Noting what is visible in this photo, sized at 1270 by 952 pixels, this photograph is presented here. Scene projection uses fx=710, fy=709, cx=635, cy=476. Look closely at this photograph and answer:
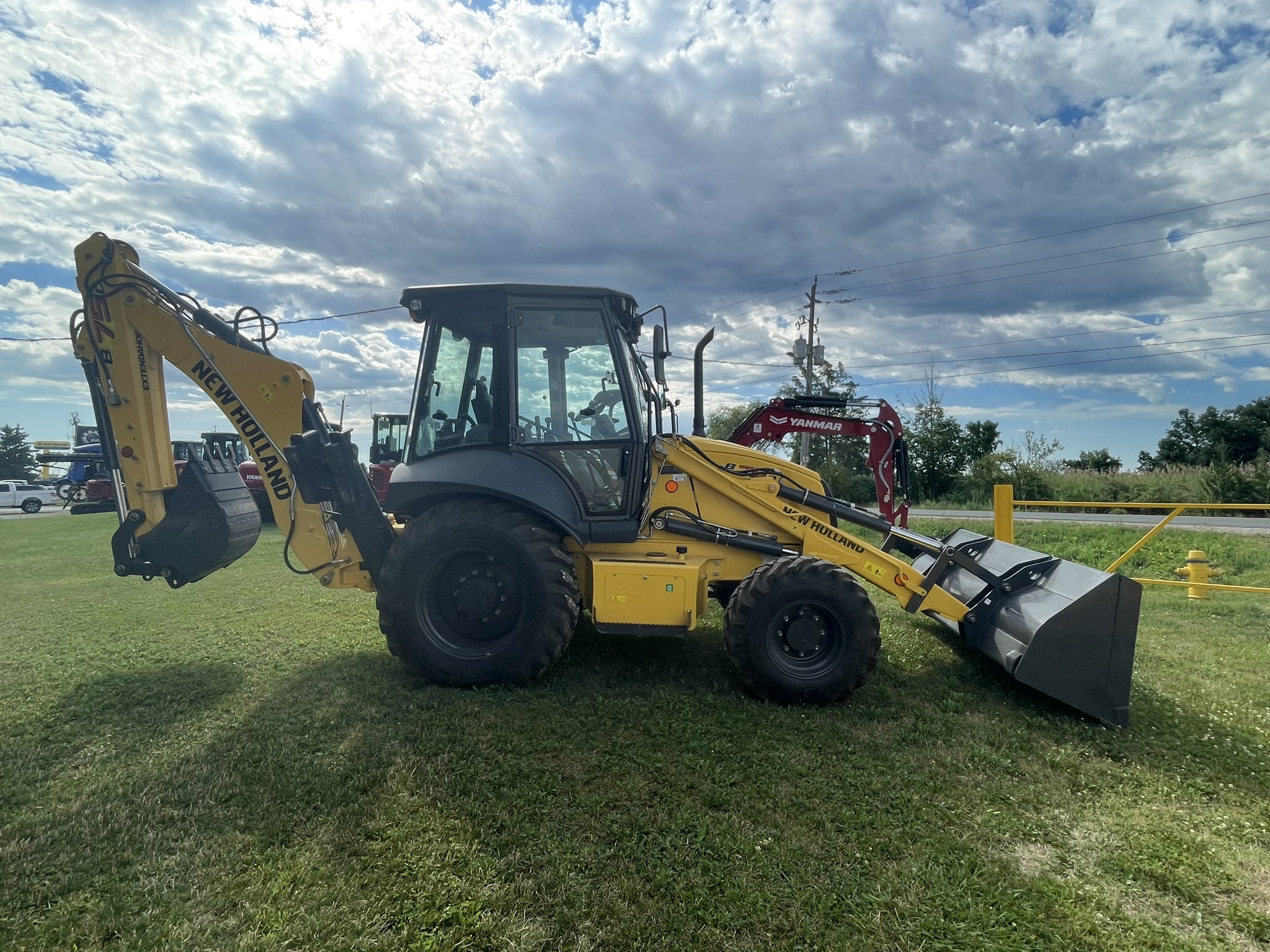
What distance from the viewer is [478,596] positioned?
444 centimetres

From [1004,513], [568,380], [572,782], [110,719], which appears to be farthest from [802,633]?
[1004,513]

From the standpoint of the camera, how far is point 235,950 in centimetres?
224

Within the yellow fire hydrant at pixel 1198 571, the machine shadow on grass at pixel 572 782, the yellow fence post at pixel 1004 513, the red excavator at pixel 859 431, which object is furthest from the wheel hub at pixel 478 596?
the yellow fire hydrant at pixel 1198 571

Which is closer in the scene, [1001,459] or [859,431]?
[859,431]

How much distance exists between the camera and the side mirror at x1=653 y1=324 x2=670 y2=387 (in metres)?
4.82

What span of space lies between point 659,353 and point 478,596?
6.59 feet

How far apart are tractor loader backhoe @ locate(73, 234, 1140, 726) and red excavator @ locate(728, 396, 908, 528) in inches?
46.2

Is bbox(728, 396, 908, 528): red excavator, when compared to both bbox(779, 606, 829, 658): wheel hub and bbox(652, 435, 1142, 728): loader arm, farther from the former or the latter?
bbox(779, 606, 829, 658): wheel hub

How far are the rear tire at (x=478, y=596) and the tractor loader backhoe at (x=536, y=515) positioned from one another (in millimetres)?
13

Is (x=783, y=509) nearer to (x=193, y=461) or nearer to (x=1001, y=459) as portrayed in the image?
(x=193, y=461)

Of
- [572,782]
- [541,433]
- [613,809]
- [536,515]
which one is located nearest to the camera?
[613,809]

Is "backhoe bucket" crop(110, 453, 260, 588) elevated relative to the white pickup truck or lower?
elevated

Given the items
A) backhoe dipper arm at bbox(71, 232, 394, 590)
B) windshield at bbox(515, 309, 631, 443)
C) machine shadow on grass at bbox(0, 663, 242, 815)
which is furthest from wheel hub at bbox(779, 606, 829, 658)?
machine shadow on grass at bbox(0, 663, 242, 815)

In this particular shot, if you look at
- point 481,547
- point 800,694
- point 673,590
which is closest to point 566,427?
point 481,547
